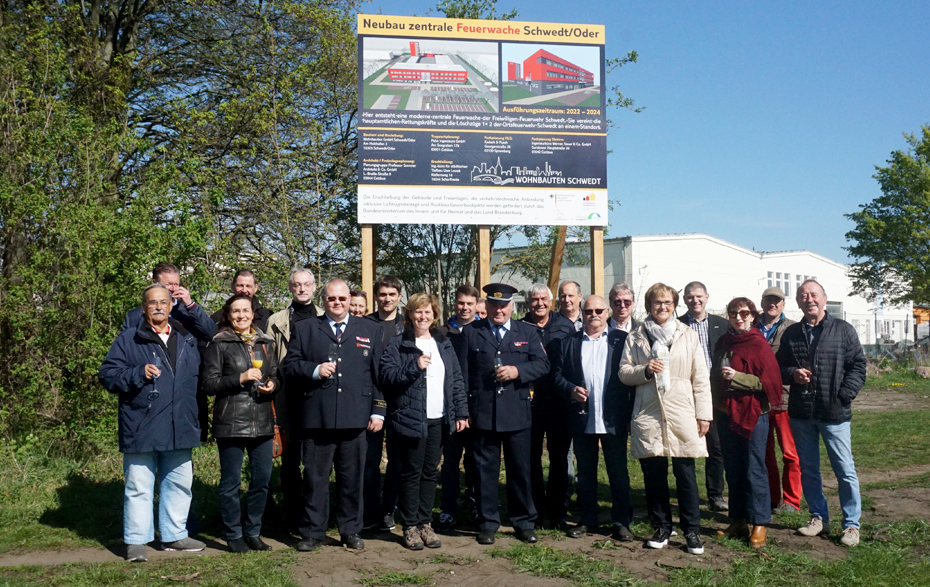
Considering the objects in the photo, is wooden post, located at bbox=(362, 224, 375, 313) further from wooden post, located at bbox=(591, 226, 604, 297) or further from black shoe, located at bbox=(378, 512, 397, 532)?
black shoe, located at bbox=(378, 512, 397, 532)

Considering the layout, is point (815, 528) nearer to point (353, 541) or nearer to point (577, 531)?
point (577, 531)

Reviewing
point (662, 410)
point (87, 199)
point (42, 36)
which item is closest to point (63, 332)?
point (87, 199)

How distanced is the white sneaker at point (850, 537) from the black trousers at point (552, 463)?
2.01 m

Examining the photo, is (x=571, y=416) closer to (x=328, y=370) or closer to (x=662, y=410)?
(x=662, y=410)

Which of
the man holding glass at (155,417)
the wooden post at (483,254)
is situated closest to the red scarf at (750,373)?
the man holding glass at (155,417)

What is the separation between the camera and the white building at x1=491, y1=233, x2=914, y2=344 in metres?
32.0

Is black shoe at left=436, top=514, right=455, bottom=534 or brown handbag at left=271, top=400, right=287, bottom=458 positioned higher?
brown handbag at left=271, top=400, right=287, bottom=458

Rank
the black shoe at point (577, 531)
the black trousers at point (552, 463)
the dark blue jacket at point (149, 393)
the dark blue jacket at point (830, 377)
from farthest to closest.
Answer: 1. the black trousers at point (552, 463)
2. the black shoe at point (577, 531)
3. the dark blue jacket at point (830, 377)
4. the dark blue jacket at point (149, 393)

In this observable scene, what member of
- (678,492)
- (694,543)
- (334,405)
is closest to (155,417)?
(334,405)

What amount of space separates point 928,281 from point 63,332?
3431cm

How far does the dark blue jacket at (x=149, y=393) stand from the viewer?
198 inches

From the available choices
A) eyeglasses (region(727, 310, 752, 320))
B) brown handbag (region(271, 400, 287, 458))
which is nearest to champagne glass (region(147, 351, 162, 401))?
brown handbag (region(271, 400, 287, 458))

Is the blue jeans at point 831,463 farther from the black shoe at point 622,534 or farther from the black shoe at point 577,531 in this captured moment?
the black shoe at point 577,531

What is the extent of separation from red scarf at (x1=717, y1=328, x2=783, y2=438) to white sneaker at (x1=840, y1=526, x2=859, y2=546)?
3.21ft
